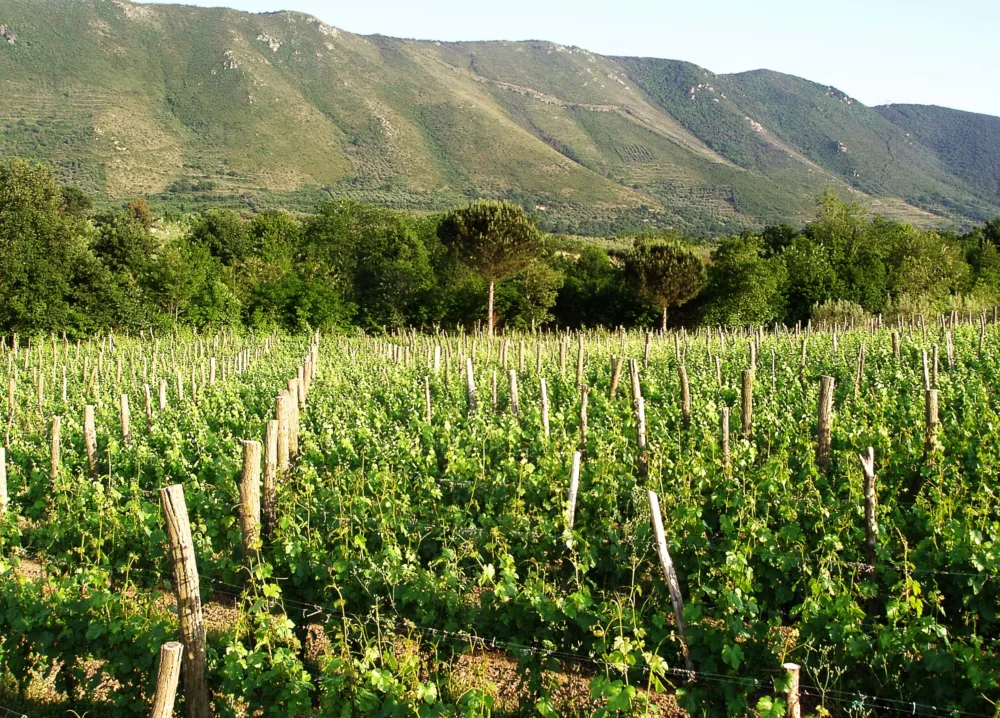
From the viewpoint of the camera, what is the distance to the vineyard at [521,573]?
14.6 ft

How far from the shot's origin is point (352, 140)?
114938 mm

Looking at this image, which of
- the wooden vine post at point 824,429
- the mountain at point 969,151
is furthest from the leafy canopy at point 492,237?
the mountain at point 969,151

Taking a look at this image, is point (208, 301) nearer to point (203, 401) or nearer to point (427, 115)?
point (203, 401)

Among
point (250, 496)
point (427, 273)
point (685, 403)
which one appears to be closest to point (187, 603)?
point (250, 496)

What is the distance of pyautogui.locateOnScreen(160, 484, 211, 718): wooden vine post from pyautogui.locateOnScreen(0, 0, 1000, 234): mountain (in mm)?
82310

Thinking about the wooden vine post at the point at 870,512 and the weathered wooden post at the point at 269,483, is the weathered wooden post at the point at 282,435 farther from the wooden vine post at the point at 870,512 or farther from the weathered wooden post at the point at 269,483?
the wooden vine post at the point at 870,512

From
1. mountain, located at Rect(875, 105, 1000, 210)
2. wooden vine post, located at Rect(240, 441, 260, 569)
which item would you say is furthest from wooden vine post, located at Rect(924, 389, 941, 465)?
mountain, located at Rect(875, 105, 1000, 210)

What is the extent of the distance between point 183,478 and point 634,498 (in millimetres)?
5100

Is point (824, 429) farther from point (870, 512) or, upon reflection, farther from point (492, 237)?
point (492, 237)

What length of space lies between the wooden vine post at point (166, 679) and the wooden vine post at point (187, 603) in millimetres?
849

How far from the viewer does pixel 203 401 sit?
43.3 feet

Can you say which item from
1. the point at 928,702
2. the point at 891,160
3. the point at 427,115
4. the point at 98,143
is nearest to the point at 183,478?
the point at 928,702

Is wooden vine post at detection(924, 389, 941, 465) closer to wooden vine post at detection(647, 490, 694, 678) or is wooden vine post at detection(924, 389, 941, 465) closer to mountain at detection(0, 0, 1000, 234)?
wooden vine post at detection(647, 490, 694, 678)

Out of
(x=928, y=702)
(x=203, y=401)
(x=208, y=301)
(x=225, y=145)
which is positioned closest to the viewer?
(x=928, y=702)
